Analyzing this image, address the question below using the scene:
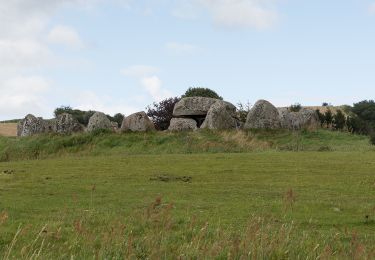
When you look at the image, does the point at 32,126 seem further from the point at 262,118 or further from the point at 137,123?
the point at 262,118

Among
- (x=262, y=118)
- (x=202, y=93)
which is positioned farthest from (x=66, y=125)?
(x=202, y=93)

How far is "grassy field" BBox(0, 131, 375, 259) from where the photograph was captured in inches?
305

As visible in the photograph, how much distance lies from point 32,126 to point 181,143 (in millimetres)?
14520

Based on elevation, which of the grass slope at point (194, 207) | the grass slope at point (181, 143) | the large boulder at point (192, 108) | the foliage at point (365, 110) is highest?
the foliage at point (365, 110)

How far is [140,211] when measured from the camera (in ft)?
37.7

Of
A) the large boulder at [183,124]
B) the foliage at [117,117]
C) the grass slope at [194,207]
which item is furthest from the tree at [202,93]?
the grass slope at [194,207]

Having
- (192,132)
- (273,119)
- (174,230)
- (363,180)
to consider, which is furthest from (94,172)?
(273,119)

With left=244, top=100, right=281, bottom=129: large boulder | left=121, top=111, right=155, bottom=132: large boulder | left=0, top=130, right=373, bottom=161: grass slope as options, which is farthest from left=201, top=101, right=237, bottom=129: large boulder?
left=121, top=111, right=155, bottom=132: large boulder

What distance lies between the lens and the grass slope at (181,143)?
101 feet

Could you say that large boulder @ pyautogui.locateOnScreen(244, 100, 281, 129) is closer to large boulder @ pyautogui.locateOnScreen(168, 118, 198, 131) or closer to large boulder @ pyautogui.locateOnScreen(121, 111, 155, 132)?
large boulder @ pyautogui.locateOnScreen(168, 118, 198, 131)

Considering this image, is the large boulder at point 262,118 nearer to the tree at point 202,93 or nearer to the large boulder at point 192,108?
the large boulder at point 192,108

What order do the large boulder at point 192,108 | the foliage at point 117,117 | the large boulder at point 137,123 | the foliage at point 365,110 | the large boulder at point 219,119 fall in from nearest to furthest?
the large boulder at point 219,119 → the large boulder at point 137,123 → the large boulder at point 192,108 → the foliage at point 117,117 → the foliage at point 365,110

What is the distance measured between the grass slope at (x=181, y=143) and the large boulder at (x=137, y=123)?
2.72 meters

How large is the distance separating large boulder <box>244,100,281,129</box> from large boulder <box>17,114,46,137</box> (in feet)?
49.9
